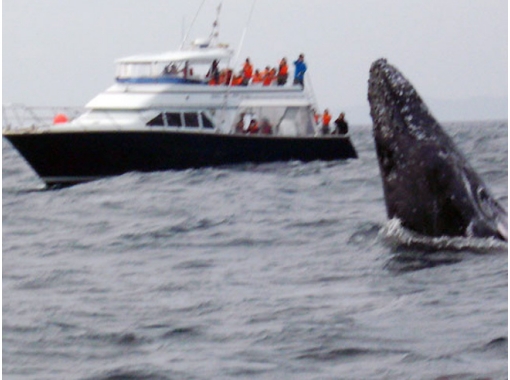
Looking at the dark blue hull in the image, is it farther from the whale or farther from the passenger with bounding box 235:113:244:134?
the whale

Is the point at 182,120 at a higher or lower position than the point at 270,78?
lower

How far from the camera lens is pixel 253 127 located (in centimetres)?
2834

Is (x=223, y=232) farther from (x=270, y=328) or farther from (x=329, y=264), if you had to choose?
(x=270, y=328)

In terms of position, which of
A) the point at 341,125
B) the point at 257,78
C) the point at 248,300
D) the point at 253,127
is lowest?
the point at 341,125

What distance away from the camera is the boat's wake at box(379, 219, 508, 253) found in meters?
10.9

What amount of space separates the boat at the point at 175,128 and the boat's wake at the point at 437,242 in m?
14.3

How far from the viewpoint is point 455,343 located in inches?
323

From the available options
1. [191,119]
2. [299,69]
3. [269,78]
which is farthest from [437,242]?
[299,69]

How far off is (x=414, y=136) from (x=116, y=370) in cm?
421

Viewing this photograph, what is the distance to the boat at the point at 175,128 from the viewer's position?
25.6m

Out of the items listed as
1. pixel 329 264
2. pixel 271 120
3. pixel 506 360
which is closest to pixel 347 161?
pixel 271 120

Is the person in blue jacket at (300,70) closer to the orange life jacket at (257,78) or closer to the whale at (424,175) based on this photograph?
the orange life jacket at (257,78)

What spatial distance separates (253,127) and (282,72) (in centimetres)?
251

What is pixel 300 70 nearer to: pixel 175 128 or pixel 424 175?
pixel 175 128
